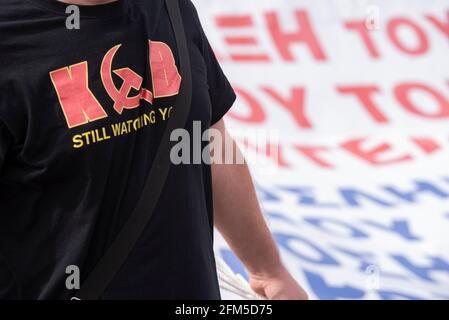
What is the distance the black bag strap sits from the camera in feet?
2.85

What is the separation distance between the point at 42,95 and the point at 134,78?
125mm

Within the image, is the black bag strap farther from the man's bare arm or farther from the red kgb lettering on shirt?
the man's bare arm

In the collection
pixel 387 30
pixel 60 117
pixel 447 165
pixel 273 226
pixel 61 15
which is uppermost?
pixel 387 30

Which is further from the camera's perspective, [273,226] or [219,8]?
[219,8]

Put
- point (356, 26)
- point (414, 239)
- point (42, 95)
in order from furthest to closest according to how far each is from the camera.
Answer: point (356, 26), point (414, 239), point (42, 95)

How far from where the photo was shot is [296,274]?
193cm

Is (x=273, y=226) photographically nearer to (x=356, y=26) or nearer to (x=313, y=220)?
(x=313, y=220)

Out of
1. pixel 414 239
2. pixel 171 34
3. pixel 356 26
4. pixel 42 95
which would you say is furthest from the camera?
pixel 356 26

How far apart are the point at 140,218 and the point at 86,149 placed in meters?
0.11

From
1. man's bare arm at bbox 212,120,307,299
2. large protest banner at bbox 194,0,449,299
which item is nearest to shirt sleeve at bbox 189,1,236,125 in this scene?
man's bare arm at bbox 212,120,307,299

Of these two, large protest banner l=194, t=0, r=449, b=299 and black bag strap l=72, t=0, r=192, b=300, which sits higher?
large protest banner l=194, t=0, r=449, b=299

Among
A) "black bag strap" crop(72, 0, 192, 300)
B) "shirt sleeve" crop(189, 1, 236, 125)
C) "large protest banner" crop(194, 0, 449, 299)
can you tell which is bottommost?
"black bag strap" crop(72, 0, 192, 300)

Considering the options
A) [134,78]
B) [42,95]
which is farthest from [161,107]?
[42,95]

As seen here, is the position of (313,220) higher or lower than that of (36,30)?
higher
